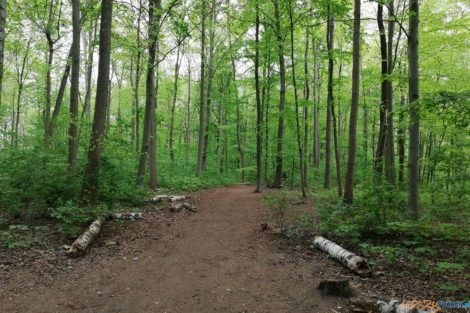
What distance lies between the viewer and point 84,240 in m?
6.47

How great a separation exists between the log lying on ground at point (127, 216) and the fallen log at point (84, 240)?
932 millimetres

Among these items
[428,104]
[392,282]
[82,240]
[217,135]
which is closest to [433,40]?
[428,104]

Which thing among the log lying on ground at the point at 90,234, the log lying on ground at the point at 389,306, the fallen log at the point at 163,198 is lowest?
the log lying on ground at the point at 389,306

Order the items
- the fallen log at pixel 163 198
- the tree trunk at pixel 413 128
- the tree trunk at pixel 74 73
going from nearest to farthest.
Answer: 1. the tree trunk at pixel 413 128
2. the tree trunk at pixel 74 73
3. the fallen log at pixel 163 198

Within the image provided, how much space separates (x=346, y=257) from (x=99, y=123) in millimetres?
6900

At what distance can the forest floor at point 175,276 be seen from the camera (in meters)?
4.45

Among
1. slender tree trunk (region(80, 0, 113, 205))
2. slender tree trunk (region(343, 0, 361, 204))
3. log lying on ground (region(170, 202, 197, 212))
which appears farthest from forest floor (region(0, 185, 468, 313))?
slender tree trunk (region(343, 0, 361, 204))

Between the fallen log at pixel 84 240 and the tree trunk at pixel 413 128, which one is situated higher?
the tree trunk at pixel 413 128

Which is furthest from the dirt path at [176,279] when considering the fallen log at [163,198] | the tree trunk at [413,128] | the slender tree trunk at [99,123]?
the tree trunk at [413,128]

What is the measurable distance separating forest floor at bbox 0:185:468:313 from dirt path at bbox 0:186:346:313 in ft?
0.04

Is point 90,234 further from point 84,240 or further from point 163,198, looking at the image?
point 163,198

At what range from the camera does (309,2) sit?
1294 centimetres

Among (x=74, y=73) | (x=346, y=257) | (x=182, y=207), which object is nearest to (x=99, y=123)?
(x=74, y=73)

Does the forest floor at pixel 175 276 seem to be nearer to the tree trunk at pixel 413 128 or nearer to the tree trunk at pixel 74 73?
the tree trunk at pixel 413 128
